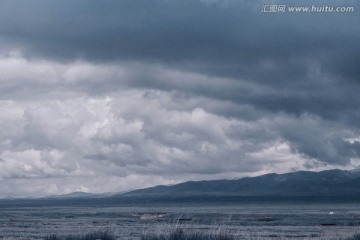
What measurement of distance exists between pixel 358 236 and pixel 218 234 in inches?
254

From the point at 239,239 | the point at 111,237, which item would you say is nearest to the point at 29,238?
the point at 111,237

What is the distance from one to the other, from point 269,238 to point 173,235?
1776 centimetres

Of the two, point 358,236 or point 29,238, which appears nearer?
point 358,236

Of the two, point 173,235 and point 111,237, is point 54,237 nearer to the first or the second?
point 111,237

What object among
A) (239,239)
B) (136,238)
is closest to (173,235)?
(239,239)

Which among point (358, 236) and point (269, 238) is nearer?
point (358, 236)

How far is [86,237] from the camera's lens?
29.9m

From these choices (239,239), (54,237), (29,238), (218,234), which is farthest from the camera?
(29,238)

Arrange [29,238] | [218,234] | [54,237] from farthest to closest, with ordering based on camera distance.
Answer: [29,238]
[54,237]
[218,234]

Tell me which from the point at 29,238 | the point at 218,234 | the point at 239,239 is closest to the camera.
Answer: the point at 218,234

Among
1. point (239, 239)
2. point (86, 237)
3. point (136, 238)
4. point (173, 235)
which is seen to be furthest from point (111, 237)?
point (136, 238)

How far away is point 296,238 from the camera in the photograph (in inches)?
1725

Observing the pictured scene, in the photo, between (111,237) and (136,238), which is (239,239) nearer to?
(111,237)

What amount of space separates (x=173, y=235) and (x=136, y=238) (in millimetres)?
15024
